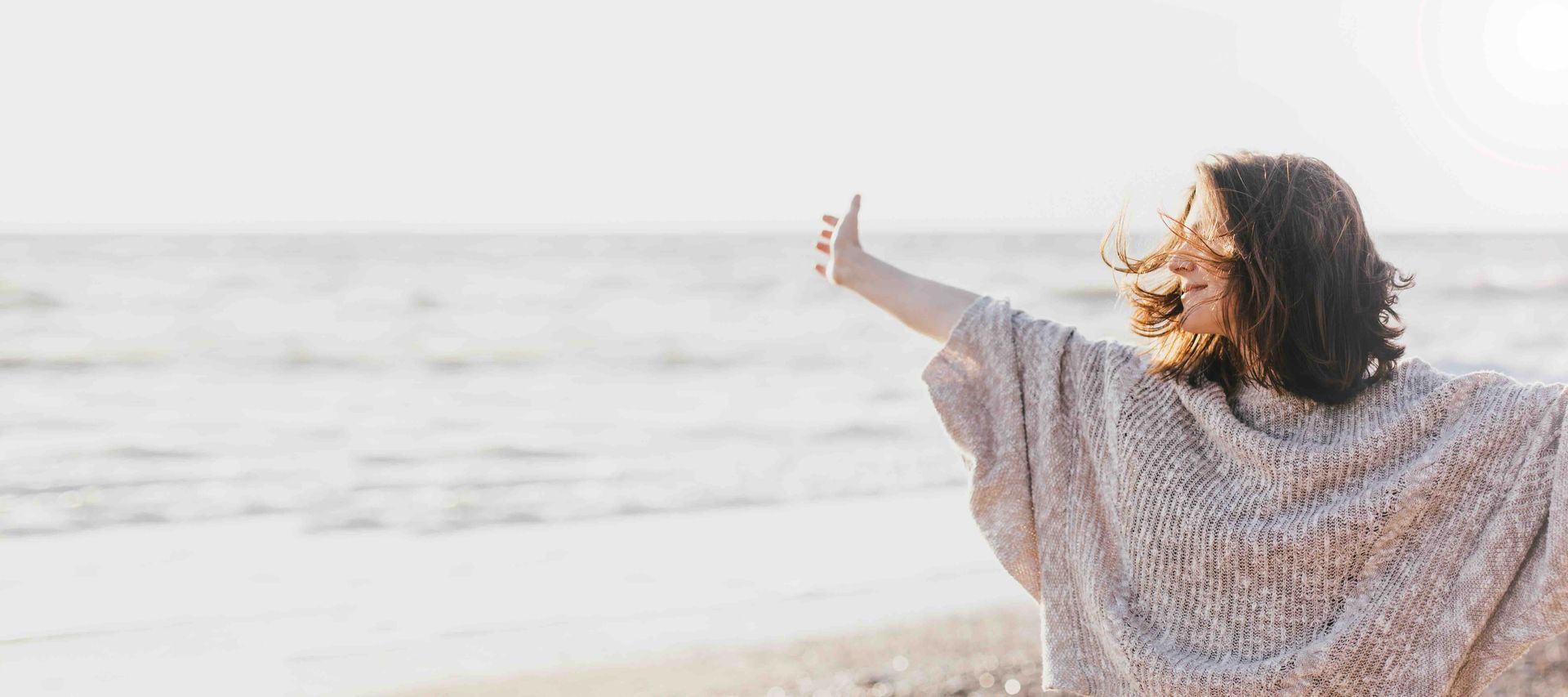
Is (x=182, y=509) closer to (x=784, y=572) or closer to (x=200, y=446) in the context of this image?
(x=200, y=446)

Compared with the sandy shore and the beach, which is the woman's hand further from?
the sandy shore

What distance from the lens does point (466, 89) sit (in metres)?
35.4

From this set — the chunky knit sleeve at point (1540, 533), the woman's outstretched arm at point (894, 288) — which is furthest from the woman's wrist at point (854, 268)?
the chunky knit sleeve at point (1540, 533)

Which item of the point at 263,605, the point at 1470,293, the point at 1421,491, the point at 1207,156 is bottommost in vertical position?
the point at 1470,293

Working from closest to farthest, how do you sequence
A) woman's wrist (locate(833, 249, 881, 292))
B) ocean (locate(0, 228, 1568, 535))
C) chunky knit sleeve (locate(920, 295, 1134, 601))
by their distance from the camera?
chunky knit sleeve (locate(920, 295, 1134, 601)), woman's wrist (locate(833, 249, 881, 292)), ocean (locate(0, 228, 1568, 535))

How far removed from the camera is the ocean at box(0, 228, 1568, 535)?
6.95m

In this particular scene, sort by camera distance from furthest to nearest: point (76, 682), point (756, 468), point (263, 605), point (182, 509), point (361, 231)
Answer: point (361, 231) < point (756, 468) < point (182, 509) < point (263, 605) < point (76, 682)

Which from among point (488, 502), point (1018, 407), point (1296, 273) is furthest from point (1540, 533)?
point (488, 502)

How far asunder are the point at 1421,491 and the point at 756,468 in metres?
6.18

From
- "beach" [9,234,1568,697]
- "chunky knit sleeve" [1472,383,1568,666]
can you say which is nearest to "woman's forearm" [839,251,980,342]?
"beach" [9,234,1568,697]

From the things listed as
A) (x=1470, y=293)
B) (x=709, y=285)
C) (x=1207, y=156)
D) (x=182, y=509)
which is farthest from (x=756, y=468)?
(x=1470, y=293)

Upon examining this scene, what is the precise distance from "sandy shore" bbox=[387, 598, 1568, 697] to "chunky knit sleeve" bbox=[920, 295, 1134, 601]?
5.92ft

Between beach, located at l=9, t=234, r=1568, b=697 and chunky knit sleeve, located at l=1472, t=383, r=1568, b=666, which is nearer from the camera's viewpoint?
chunky knit sleeve, located at l=1472, t=383, r=1568, b=666

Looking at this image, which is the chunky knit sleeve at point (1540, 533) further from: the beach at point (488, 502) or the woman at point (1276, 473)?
the beach at point (488, 502)
